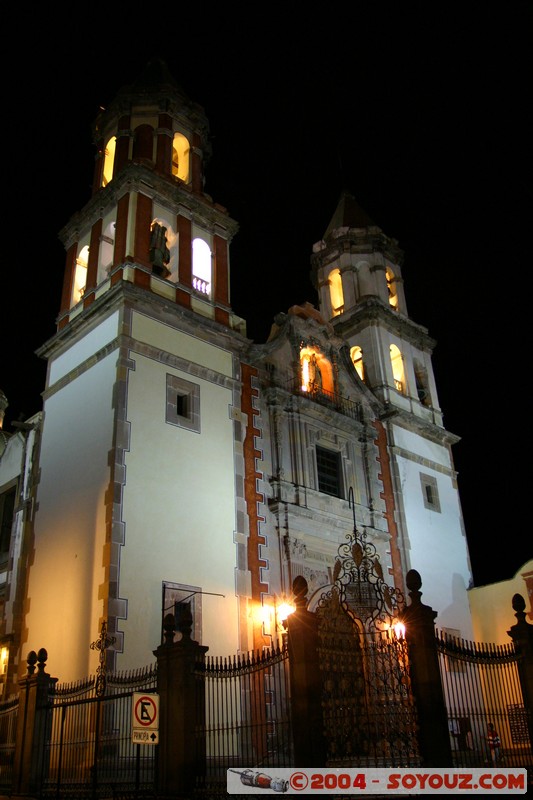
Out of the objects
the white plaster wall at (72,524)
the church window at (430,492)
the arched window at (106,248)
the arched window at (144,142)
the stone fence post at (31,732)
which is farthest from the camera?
the church window at (430,492)

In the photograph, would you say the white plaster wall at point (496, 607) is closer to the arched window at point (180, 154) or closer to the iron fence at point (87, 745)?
the iron fence at point (87, 745)

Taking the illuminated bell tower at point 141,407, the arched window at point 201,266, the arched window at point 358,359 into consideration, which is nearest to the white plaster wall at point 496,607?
the arched window at point 358,359

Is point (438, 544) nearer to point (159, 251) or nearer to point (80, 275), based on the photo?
point (159, 251)

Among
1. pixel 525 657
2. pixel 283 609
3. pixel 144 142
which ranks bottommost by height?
pixel 525 657

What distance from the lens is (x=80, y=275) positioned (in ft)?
78.7

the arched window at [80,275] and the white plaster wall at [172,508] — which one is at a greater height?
the arched window at [80,275]

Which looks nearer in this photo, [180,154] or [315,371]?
[315,371]

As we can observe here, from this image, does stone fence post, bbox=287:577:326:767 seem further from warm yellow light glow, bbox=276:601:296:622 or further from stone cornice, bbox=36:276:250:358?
→ stone cornice, bbox=36:276:250:358

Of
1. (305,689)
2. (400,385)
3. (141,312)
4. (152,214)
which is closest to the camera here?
(305,689)

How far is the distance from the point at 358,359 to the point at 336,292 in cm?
410

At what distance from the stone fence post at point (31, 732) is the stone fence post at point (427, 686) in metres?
7.16

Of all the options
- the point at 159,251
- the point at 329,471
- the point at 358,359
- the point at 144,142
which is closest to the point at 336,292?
the point at 358,359

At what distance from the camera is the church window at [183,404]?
19.6 meters

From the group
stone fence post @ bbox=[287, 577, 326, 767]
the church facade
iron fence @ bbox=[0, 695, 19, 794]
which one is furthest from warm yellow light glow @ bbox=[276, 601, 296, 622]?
stone fence post @ bbox=[287, 577, 326, 767]
